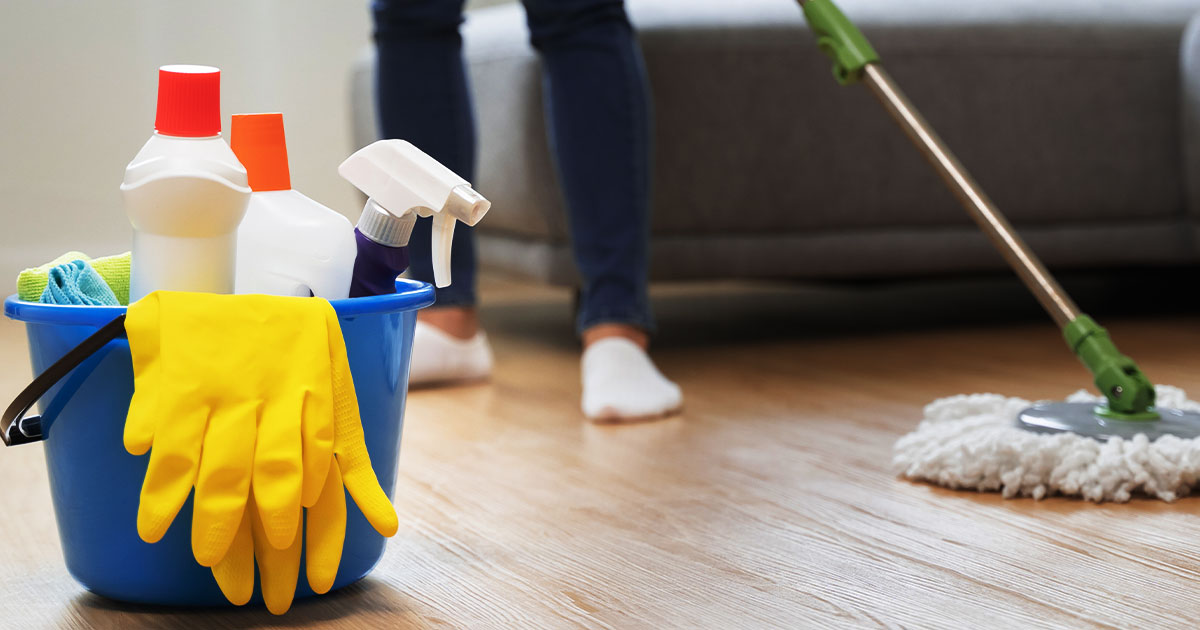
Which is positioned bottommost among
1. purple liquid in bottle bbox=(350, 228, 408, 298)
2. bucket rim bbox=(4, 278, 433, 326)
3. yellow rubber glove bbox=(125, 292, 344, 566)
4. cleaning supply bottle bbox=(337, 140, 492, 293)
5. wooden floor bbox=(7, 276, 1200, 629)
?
wooden floor bbox=(7, 276, 1200, 629)

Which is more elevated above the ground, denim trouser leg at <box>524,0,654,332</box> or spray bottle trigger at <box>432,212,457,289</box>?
denim trouser leg at <box>524,0,654,332</box>

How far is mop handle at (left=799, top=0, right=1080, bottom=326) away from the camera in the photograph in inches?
40.8

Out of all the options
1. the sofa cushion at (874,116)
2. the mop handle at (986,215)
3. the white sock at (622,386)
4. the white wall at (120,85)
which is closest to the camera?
the mop handle at (986,215)

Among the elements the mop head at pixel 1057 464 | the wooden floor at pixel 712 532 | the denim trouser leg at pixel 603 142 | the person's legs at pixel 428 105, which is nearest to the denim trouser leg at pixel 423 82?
the person's legs at pixel 428 105

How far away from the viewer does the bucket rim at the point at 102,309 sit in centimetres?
61

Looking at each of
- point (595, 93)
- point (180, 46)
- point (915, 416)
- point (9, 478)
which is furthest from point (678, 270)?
point (180, 46)

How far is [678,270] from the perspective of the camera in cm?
170

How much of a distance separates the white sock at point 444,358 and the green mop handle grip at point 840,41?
0.55 m

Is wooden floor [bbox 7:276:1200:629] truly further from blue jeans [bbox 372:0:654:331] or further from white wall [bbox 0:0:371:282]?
white wall [bbox 0:0:371:282]

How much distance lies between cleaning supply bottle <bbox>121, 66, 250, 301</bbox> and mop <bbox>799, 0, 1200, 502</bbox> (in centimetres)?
57

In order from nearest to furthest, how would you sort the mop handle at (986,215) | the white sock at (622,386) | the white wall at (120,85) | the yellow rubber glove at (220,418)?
the yellow rubber glove at (220,418)
the mop handle at (986,215)
the white sock at (622,386)
the white wall at (120,85)

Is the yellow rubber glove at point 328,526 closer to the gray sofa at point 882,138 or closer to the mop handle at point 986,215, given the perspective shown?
the mop handle at point 986,215

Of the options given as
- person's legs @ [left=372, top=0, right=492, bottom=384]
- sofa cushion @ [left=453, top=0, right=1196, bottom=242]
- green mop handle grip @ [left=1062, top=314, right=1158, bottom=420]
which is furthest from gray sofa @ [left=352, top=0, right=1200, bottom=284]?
green mop handle grip @ [left=1062, top=314, right=1158, bottom=420]

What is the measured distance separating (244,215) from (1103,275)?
2020 millimetres
